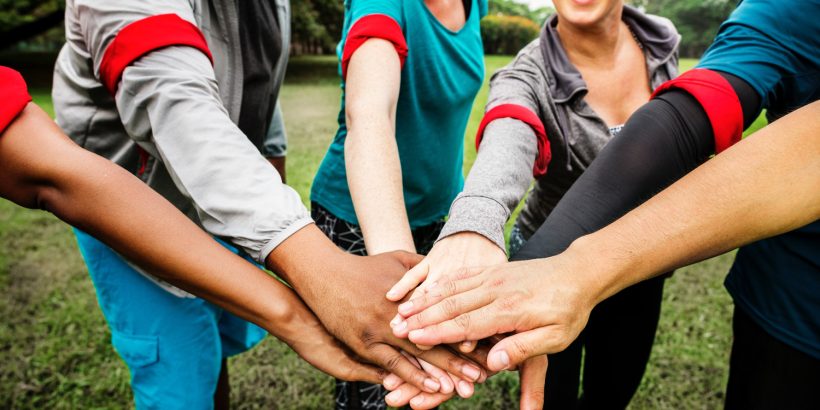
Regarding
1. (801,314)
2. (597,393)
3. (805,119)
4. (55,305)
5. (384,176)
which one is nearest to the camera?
(805,119)

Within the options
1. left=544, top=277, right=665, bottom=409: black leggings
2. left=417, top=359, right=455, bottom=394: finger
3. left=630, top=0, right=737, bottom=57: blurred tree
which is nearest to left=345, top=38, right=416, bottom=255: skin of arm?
left=417, top=359, right=455, bottom=394: finger

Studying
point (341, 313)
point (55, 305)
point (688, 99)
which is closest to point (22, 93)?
point (341, 313)

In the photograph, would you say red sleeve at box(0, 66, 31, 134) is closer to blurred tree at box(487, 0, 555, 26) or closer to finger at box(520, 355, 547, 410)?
finger at box(520, 355, 547, 410)

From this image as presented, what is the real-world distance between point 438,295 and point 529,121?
657 millimetres

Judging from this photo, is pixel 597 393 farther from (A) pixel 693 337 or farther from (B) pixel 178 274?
(B) pixel 178 274

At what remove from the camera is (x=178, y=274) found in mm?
1299

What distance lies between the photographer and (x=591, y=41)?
199 cm

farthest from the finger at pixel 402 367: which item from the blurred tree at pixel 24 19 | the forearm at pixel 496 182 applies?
the blurred tree at pixel 24 19

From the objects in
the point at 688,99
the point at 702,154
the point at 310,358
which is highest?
the point at 688,99

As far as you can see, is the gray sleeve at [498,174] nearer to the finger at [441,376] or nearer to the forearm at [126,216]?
the finger at [441,376]

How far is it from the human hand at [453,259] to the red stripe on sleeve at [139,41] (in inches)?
35.4

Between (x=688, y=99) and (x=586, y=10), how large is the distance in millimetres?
679

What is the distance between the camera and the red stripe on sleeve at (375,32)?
1702mm

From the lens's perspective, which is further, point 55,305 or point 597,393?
point 55,305
